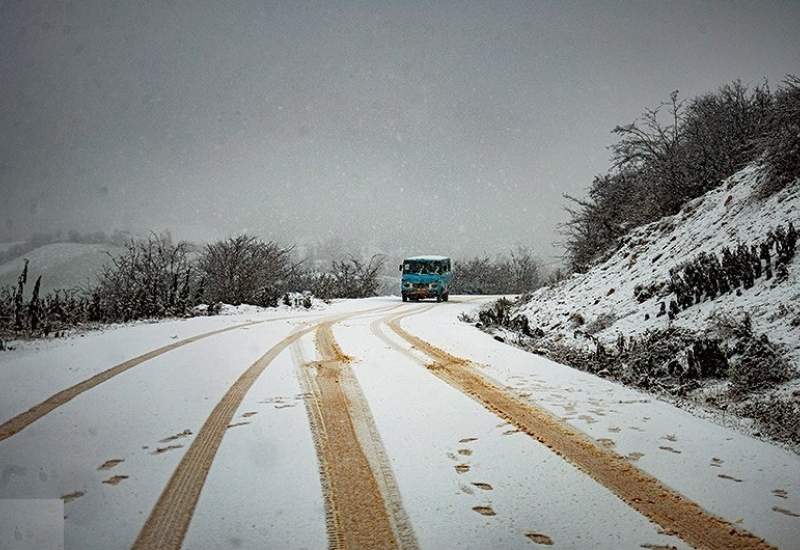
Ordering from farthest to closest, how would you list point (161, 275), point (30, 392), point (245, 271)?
point (245, 271), point (161, 275), point (30, 392)

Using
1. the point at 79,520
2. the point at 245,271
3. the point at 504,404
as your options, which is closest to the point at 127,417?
the point at 79,520

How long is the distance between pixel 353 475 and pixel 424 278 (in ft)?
69.0

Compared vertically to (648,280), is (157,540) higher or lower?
lower

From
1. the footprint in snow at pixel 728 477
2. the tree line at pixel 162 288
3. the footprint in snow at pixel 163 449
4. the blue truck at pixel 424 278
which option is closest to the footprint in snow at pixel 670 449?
the footprint in snow at pixel 728 477

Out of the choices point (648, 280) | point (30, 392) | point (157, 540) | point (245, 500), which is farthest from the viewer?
point (648, 280)

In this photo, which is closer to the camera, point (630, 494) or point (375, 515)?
point (375, 515)

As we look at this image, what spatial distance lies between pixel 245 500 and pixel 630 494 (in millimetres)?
2095

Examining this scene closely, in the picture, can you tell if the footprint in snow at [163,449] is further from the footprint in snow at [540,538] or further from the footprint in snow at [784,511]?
the footprint in snow at [784,511]

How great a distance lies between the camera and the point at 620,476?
2629 millimetres

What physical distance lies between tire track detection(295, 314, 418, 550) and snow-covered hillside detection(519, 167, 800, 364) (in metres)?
4.43

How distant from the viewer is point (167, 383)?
15.9ft

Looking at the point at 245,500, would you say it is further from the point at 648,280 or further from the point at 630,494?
the point at 648,280

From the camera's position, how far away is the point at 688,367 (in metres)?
5.12

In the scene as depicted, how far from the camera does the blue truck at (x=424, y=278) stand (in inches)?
926
